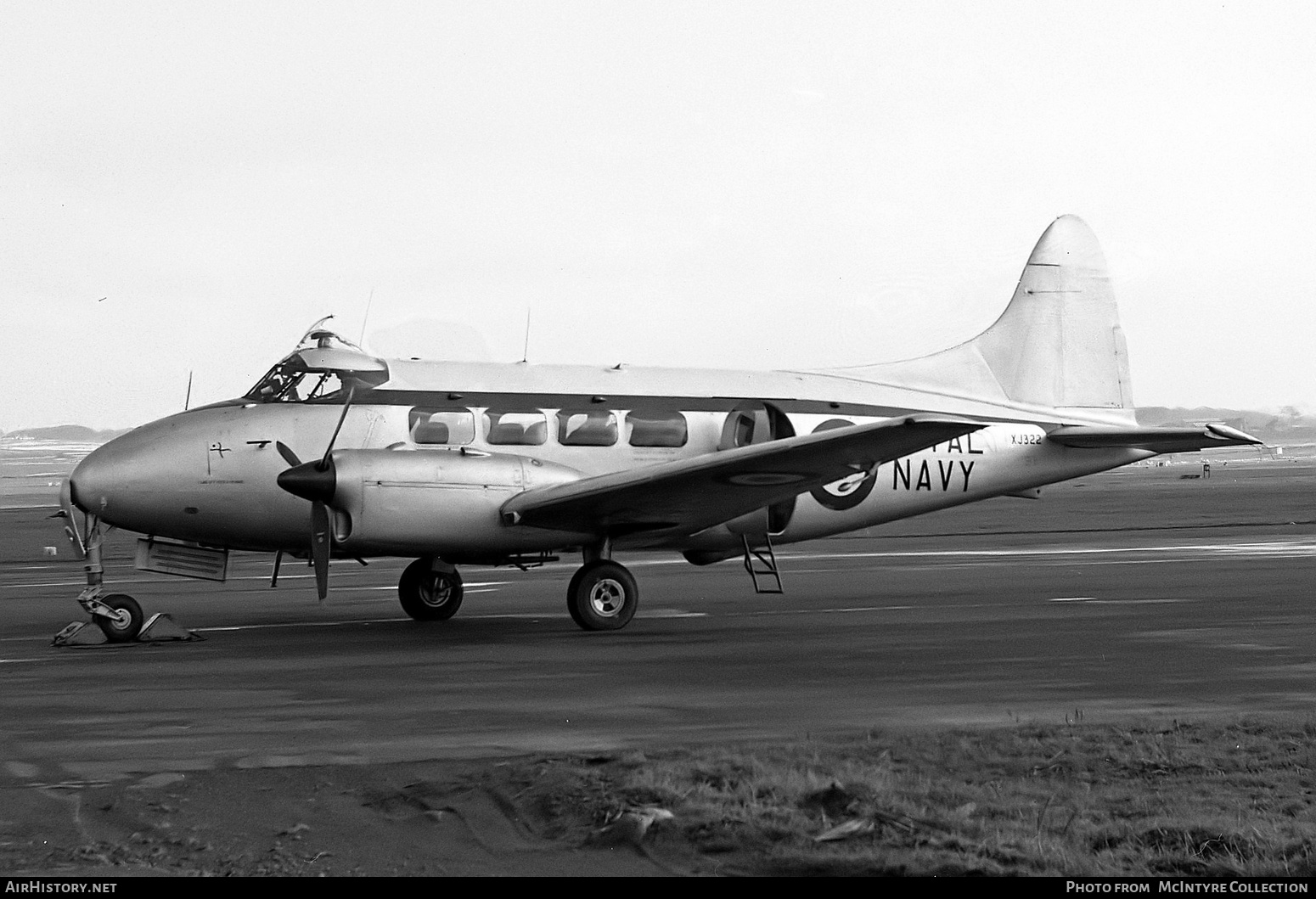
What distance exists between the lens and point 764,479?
14.8m

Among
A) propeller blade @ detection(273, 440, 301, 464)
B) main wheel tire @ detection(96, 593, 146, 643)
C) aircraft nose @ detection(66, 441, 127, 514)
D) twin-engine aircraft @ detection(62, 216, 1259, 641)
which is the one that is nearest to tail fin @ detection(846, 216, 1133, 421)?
twin-engine aircraft @ detection(62, 216, 1259, 641)

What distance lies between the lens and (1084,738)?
8320 millimetres

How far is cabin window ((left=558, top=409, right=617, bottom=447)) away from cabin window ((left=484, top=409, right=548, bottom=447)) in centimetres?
22

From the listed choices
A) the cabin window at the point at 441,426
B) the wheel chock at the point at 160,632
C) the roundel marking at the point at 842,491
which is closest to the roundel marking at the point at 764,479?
the roundel marking at the point at 842,491

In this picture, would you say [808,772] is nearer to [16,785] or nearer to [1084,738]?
[1084,738]

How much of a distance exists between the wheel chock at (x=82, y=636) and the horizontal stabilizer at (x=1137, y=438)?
39.1 ft

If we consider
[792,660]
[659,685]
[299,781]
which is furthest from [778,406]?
[299,781]

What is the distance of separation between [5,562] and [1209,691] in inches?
1004

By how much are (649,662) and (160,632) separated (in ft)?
17.6

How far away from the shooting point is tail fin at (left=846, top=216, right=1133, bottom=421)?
1983 cm

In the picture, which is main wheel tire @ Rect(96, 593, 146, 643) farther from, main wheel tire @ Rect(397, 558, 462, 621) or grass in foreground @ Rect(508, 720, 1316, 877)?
grass in foreground @ Rect(508, 720, 1316, 877)

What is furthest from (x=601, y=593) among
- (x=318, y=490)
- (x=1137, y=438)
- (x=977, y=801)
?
(x=977, y=801)

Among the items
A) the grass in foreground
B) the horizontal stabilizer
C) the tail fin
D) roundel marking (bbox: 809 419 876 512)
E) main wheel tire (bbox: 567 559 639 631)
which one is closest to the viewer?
the grass in foreground

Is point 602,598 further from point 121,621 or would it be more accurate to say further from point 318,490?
point 121,621
